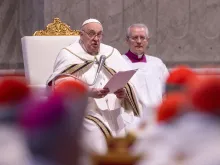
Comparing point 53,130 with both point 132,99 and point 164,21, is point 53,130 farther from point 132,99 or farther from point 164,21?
point 164,21

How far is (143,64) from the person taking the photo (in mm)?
6320

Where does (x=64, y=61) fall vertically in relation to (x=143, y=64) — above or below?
above

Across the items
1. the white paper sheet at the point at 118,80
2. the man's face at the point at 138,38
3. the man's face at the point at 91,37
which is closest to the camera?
the white paper sheet at the point at 118,80

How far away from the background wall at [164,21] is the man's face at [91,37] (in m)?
3.18

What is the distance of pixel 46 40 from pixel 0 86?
5754mm

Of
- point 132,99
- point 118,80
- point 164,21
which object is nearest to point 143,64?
point 132,99

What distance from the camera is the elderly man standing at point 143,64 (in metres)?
6.07

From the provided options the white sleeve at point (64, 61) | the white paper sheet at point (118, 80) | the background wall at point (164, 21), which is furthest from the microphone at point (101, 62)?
the background wall at point (164, 21)

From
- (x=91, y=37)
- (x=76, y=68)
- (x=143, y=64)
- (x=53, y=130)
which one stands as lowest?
(x=143, y=64)

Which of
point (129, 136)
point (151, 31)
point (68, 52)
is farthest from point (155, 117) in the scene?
point (151, 31)

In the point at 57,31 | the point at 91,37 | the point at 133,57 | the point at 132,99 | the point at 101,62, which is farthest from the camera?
the point at 57,31

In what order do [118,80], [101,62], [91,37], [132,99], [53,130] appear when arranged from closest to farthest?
[53,130]
[118,80]
[132,99]
[101,62]
[91,37]

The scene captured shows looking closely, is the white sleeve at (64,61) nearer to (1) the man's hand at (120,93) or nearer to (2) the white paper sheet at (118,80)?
(1) the man's hand at (120,93)

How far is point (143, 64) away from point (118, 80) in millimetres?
2392
